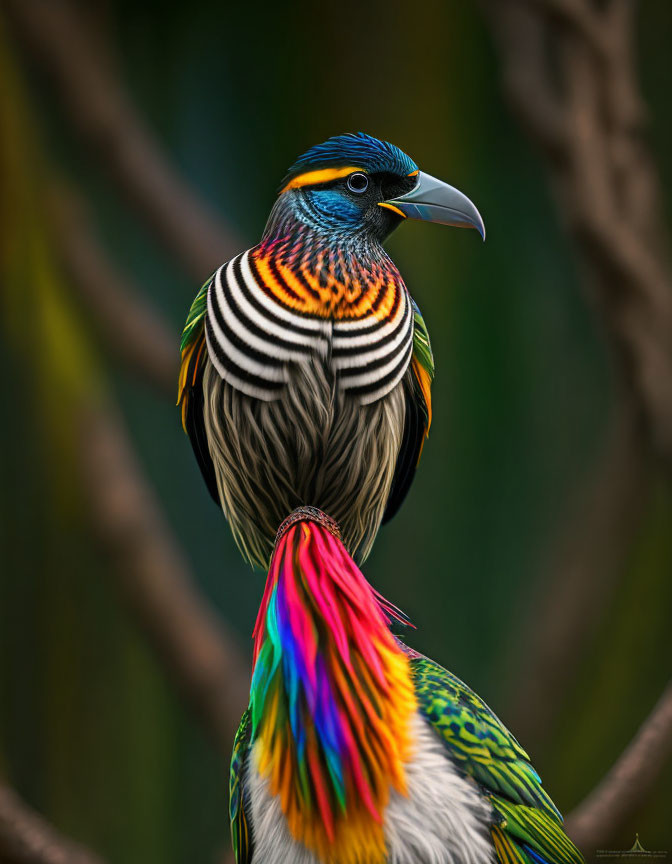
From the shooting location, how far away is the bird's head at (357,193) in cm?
63

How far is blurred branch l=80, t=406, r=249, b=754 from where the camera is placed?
1.52m

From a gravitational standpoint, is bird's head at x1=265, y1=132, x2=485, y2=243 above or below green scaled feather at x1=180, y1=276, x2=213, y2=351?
above

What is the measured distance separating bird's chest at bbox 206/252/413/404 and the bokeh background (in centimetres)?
100

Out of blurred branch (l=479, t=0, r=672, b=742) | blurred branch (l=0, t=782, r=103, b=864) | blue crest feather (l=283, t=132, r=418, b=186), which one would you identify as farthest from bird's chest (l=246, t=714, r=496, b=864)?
blurred branch (l=479, t=0, r=672, b=742)

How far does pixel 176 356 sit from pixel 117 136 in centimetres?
42

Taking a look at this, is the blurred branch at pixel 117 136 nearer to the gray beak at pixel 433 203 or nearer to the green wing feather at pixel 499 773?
the gray beak at pixel 433 203

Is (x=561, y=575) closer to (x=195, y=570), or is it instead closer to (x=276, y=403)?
(x=195, y=570)

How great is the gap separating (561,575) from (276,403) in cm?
110

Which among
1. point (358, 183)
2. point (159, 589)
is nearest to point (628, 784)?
point (358, 183)

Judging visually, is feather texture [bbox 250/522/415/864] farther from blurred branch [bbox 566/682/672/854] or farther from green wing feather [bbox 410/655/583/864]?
blurred branch [bbox 566/682/672/854]

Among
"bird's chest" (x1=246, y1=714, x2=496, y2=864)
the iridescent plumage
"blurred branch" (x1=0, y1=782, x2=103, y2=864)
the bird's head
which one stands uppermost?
the bird's head

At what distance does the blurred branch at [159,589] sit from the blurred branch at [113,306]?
144 mm

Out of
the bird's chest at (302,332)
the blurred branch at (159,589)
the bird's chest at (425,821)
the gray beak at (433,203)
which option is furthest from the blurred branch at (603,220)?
the bird's chest at (425,821)

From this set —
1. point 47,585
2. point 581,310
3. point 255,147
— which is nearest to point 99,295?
point 255,147
